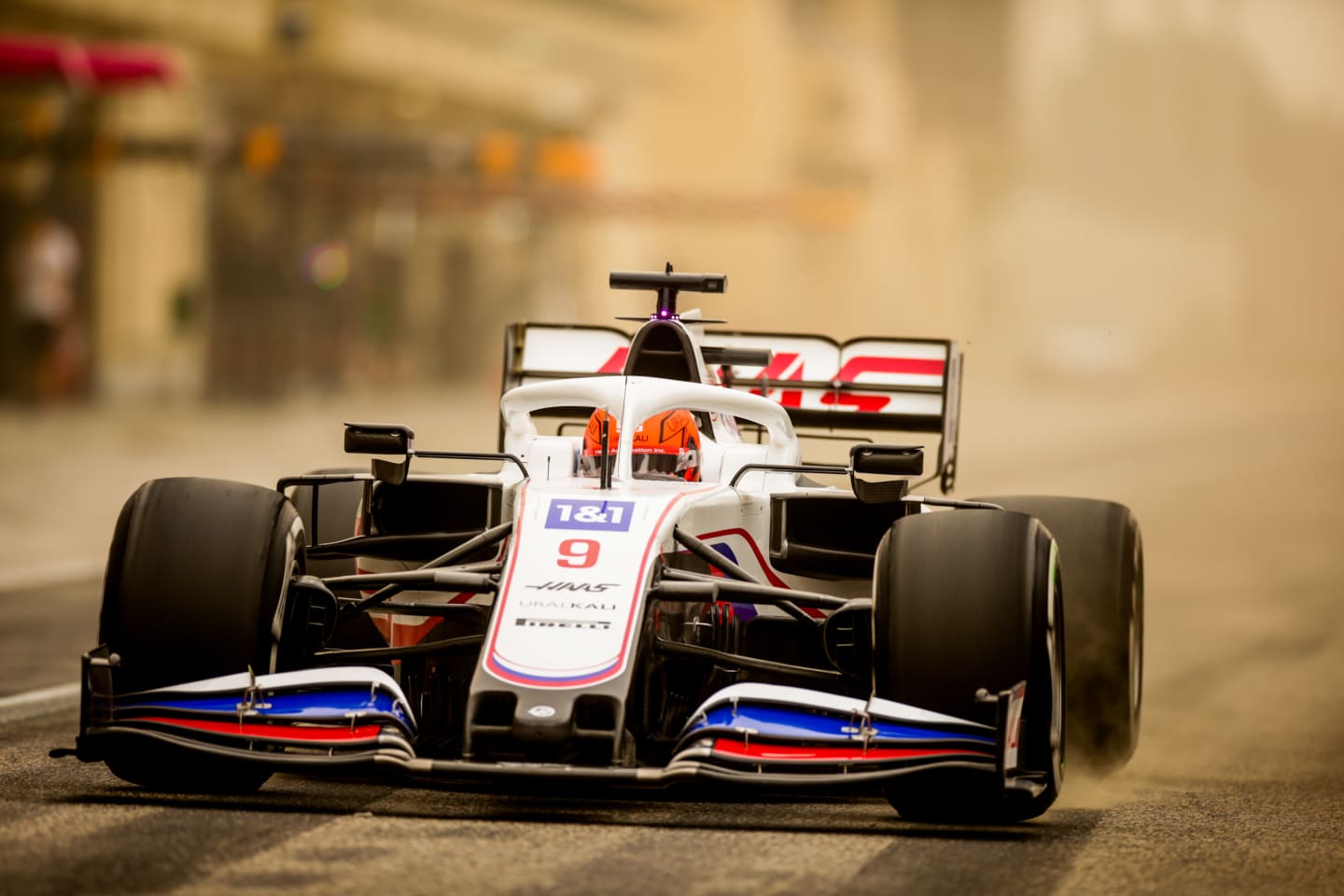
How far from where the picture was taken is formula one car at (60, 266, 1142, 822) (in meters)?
6.54

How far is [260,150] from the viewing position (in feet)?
95.9

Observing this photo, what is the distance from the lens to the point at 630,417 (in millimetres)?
7934

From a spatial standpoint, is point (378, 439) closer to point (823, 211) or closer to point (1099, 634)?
point (1099, 634)

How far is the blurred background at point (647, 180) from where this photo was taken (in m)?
30.3

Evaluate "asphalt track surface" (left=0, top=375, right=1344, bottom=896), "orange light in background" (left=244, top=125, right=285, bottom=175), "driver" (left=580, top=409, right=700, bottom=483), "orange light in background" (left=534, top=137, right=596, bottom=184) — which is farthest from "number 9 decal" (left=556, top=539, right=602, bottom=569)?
"orange light in background" (left=534, top=137, right=596, bottom=184)

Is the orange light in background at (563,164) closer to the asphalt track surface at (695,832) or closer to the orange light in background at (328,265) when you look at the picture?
the orange light in background at (328,265)

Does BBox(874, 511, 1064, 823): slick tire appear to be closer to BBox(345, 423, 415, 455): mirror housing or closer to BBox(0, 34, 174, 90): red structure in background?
BBox(345, 423, 415, 455): mirror housing

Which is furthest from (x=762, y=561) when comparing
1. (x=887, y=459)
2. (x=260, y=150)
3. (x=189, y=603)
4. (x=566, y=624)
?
(x=260, y=150)

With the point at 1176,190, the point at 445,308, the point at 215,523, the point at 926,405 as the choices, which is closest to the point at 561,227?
the point at 445,308

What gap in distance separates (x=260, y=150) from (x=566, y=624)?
23.4 meters

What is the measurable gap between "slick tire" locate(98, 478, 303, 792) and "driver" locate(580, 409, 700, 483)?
5.12 ft

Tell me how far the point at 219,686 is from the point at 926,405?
4.48 meters

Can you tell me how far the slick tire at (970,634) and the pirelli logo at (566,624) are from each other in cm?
85

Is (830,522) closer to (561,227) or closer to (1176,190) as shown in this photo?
(561,227)
